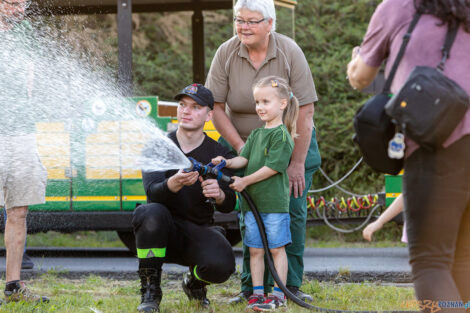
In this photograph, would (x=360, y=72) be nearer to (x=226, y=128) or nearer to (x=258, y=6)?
(x=258, y=6)

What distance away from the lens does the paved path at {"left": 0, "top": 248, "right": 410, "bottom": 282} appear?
22.6ft

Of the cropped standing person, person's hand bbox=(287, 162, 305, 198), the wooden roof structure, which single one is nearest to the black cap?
person's hand bbox=(287, 162, 305, 198)

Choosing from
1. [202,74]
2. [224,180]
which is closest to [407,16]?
[224,180]

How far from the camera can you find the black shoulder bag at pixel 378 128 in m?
3.13

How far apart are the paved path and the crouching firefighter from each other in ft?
6.61

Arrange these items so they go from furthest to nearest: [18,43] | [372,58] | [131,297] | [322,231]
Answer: [322,231], [18,43], [131,297], [372,58]

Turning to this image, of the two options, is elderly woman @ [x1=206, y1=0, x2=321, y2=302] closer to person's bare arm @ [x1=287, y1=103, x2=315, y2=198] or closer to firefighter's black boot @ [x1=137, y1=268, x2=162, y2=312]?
person's bare arm @ [x1=287, y1=103, x2=315, y2=198]

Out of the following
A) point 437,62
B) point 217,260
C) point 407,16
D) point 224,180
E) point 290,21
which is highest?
point 290,21

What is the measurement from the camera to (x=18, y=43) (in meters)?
6.63

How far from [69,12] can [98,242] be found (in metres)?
3.45

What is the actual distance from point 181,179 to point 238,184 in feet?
1.32

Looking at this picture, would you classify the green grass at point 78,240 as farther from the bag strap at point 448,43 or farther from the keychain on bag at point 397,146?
the bag strap at point 448,43

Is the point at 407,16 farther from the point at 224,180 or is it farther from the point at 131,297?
the point at 131,297

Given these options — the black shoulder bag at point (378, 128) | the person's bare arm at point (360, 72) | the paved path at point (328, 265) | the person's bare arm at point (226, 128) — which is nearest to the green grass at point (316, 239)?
the paved path at point (328, 265)
